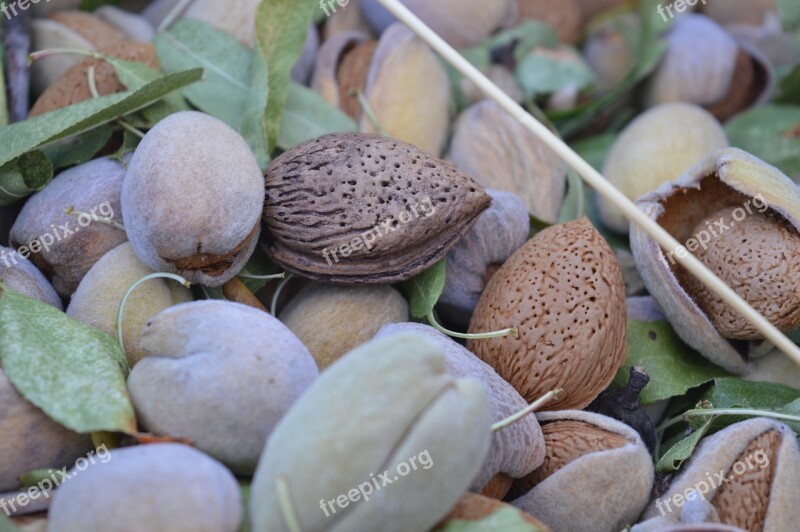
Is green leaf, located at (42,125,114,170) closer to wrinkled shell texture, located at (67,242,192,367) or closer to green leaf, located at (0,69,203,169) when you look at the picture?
green leaf, located at (0,69,203,169)

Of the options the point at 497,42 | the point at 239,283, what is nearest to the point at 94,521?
the point at 239,283

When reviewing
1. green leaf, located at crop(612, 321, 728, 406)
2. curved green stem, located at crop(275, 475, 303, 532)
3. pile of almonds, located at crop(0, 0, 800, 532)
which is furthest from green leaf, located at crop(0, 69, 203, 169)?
green leaf, located at crop(612, 321, 728, 406)

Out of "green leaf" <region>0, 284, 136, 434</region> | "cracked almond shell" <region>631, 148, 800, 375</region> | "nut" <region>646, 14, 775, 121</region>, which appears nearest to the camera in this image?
"green leaf" <region>0, 284, 136, 434</region>

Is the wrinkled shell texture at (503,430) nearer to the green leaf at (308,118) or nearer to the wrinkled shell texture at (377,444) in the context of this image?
the wrinkled shell texture at (377,444)

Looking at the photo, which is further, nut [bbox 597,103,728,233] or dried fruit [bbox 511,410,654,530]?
nut [bbox 597,103,728,233]

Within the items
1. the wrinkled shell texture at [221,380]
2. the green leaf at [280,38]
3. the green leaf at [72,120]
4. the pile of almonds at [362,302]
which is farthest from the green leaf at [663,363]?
the green leaf at [72,120]

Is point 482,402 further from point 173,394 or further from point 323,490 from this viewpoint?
point 173,394
